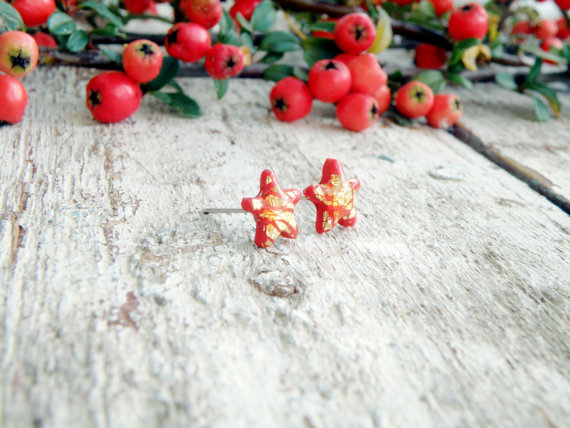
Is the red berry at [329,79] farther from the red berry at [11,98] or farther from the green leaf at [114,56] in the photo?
the red berry at [11,98]

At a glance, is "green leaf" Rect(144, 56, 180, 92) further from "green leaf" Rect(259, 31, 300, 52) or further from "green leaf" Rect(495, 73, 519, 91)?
"green leaf" Rect(495, 73, 519, 91)

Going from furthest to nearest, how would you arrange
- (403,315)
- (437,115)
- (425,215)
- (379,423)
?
(437,115) → (425,215) → (403,315) → (379,423)

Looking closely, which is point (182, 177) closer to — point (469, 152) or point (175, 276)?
point (175, 276)

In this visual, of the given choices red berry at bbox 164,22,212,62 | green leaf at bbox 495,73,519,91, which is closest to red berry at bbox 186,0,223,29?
red berry at bbox 164,22,212,62

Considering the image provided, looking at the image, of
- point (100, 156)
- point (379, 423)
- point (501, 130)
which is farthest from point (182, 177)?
point (501, 130)

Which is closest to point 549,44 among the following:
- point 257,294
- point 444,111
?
point 444,111

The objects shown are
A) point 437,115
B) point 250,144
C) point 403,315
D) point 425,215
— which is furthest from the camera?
point 437,115

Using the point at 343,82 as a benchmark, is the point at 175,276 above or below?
below

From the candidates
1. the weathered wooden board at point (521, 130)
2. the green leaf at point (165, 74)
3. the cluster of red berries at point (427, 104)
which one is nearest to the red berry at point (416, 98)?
the cluster of red berries at point (427, 104)
